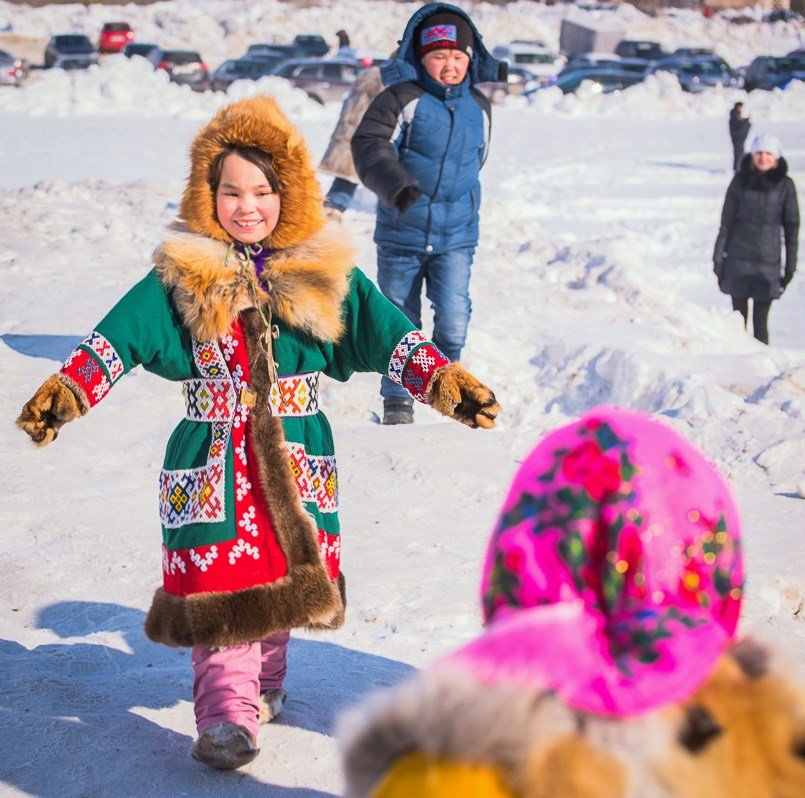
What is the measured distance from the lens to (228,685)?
272 cm

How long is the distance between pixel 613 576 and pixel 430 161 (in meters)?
4.34

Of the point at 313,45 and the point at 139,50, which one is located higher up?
the point at 313,45

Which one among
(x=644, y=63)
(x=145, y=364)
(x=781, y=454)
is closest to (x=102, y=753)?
(x=145, y=364)

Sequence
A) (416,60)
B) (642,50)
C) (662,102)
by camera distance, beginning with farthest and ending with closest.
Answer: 1. (642,50)
2. (662,102)
3. (416,60)

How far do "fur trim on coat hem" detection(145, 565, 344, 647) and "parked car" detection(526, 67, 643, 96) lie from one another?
76.1 ft

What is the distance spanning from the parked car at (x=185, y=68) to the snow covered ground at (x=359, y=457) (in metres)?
11.7

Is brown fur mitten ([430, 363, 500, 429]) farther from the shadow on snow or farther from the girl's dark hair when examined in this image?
the shadow on snow

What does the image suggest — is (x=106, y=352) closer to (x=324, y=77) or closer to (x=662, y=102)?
(x=324, y=77)

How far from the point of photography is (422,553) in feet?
14.0

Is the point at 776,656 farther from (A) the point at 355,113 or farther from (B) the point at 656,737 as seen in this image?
(A) the point at 355,113

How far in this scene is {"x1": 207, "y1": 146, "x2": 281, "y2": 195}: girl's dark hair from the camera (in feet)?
9.59

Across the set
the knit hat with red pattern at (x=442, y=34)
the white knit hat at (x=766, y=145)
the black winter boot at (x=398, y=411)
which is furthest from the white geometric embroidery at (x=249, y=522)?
the white knit hat at (x=766, y=145)

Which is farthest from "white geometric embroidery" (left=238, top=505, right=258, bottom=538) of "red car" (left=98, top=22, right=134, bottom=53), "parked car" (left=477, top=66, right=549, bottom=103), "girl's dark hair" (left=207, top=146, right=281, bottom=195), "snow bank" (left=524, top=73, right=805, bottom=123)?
"red car" (left=98, top=22, right=134, bottom=53)

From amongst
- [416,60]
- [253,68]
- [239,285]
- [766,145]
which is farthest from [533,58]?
[239,285]
